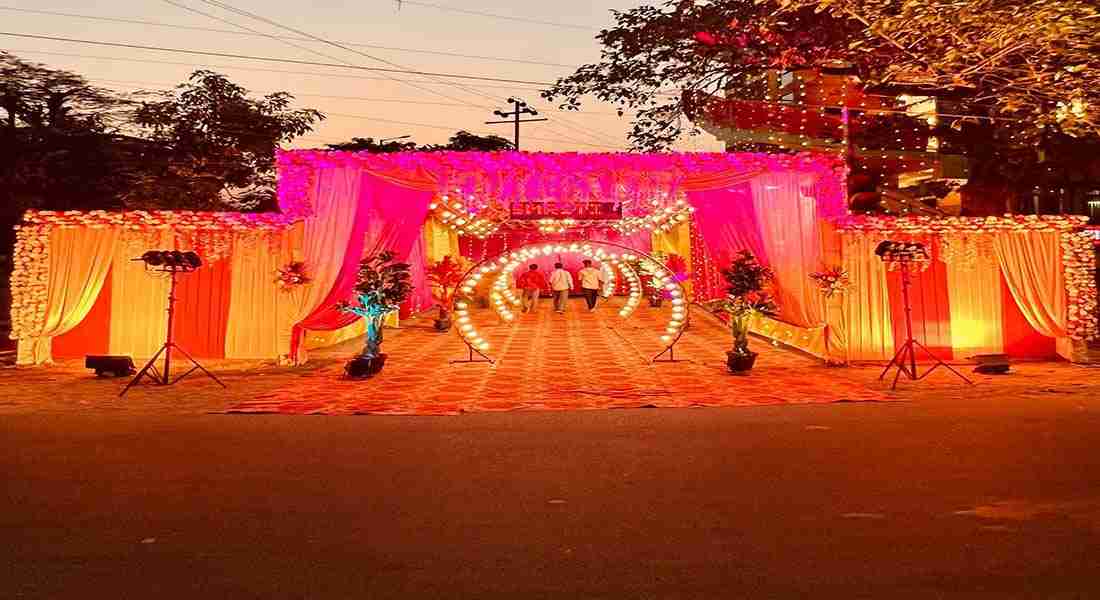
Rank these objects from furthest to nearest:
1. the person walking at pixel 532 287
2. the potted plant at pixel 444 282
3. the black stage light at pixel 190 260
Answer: the person walking at pixel 532 287
the potted plant at pixel 444 282
the black stage light at pixel 190 260

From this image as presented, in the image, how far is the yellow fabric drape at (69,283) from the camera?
36.3 feet

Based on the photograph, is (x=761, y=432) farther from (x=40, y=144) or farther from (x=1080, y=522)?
(x=40, y=144)

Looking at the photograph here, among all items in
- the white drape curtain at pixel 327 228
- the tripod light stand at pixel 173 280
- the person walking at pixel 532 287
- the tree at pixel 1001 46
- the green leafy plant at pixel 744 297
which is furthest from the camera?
the person walking at pixel 532 287

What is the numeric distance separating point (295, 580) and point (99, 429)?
14.4ft

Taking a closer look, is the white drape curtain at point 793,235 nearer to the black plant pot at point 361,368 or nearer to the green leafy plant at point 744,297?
the green leafy plant at point 744,297

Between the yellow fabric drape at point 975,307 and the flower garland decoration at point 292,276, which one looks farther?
the yellow fabric drape at point 975,307

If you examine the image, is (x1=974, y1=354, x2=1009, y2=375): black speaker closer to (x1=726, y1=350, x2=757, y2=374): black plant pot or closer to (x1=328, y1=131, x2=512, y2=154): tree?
(x1=726, y1=350, x2=757, y2=374): black plant pot

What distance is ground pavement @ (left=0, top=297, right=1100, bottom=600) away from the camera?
3232 millimetres

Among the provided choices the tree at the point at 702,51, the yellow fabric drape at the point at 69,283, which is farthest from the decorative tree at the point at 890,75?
the yellow fabric drape at the point at 69,283

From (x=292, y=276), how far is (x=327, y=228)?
81 centimetres

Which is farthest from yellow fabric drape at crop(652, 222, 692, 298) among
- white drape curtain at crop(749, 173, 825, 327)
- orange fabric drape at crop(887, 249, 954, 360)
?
orange fabric drape at crop(887, 249, 954, 360)

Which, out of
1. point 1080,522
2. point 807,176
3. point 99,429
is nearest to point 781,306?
point 807,176

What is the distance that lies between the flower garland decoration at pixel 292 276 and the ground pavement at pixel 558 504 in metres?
3.36

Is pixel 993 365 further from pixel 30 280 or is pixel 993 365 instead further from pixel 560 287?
pixel 30 280
